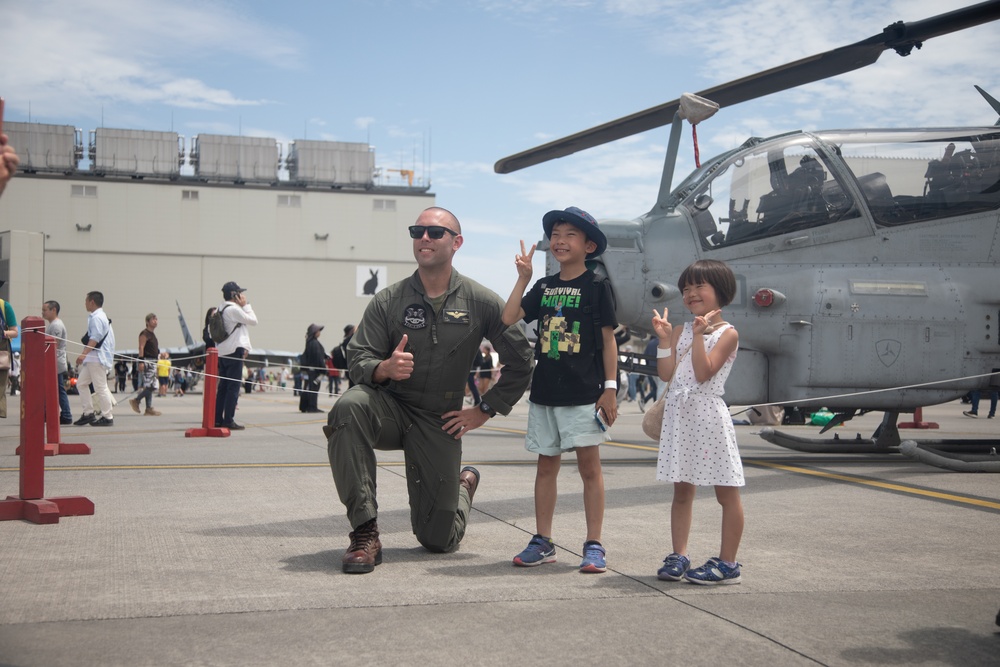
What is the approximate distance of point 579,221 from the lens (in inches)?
188

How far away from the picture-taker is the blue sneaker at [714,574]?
4191 millimetres

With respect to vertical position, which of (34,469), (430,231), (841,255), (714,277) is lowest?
(34,469)

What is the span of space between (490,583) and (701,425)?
47.0 inches

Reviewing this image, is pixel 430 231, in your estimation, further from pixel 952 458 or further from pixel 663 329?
pixel 952 458

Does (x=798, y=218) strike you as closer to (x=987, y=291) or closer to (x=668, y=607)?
(x=987, y=291)

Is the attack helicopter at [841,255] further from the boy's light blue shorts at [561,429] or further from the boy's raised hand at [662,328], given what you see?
the boy's raised hand at [662,328]

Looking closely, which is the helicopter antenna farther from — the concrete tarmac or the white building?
the white building

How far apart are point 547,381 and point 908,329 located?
5.25 m

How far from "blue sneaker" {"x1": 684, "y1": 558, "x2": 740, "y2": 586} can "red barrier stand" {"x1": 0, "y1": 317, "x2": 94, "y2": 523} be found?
3579 mm

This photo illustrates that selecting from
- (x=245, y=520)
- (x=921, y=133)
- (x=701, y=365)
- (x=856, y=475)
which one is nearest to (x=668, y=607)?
(x=701, y=365)

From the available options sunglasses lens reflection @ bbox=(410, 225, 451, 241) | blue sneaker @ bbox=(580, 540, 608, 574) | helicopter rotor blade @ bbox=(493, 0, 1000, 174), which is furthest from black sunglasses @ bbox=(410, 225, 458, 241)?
helicopter rotor blade @ bbox=(493, 0, 1000, 174)

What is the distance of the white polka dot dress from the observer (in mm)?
4320

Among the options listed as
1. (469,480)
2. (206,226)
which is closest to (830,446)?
(469,480)

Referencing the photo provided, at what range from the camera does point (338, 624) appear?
3.48m
